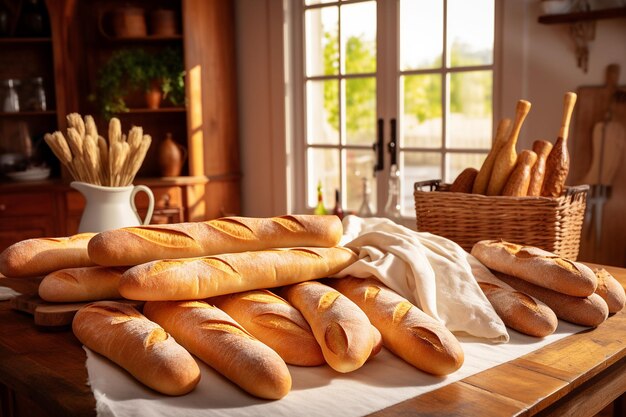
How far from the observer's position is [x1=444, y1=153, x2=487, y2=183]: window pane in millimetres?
3443

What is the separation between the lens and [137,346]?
2.98 ft

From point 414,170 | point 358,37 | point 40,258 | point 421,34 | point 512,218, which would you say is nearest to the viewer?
point 40,258

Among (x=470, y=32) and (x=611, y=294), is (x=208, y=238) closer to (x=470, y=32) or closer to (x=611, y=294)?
(x=611, y=294)

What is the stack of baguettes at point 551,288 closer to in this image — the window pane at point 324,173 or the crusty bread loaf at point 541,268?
the crusty bread loaf at point 541,268

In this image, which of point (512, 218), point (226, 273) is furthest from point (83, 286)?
point (512, 218)

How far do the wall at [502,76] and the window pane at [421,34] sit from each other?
46 cm

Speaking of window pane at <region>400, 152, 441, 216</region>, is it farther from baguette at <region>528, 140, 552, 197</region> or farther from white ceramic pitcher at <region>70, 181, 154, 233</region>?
white ceramic pitcher at <region>70, 181, 154, 233</region>

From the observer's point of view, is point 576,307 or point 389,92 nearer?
point 576,307

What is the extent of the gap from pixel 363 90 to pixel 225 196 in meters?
1.18

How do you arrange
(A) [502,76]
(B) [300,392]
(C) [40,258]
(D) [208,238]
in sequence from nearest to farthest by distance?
(B) [300,392] → (D) [208,238] → (C) [40,258] → (A) [502,76]

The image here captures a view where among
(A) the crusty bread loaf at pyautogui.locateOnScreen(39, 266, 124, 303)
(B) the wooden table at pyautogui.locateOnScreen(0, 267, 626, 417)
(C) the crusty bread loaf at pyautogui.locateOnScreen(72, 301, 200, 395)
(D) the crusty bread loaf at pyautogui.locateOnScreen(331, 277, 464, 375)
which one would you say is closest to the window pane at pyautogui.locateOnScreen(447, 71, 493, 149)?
(B) the wooden table at pyautogui.locateOnScreen(0, 267, 626, 417)

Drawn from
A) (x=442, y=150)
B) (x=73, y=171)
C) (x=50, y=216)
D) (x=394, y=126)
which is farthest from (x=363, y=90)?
(x=73, y=171)

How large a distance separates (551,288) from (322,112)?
3.13 metres

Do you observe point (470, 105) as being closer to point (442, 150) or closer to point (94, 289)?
point (442, 150)
